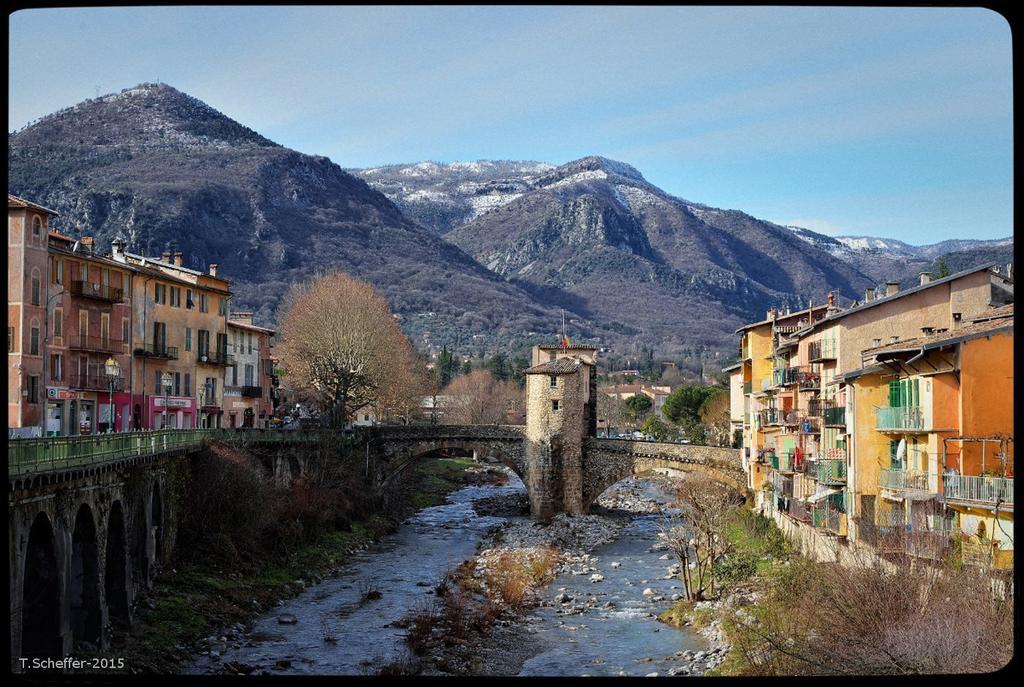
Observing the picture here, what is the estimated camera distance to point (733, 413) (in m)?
65.7

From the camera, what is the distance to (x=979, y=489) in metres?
21.4

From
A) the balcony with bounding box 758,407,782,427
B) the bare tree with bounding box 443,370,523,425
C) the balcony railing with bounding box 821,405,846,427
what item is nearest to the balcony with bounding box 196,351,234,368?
the balcony with bounding box 758,407,782,427

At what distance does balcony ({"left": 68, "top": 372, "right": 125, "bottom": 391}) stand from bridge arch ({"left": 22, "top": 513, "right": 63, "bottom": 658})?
2143 centimetres

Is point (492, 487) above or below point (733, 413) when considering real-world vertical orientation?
below

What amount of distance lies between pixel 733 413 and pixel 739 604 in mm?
35972

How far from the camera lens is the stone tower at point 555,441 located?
57.0m

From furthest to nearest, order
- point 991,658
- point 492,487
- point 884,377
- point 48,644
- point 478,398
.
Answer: point 478,398 < point 492,487 < point 884,377 < point 48,644 < point 991,658

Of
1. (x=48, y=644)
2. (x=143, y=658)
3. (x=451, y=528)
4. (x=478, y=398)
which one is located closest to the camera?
(x=48, y=644)

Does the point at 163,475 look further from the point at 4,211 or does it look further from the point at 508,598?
the point at 4,211

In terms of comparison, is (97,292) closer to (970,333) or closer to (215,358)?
(215,358)

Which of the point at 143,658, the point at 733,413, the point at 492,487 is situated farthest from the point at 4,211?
the point at 492,487

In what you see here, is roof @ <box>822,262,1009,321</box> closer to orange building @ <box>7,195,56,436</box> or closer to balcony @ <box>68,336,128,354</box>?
orange building @ <box>7,195,56,436</box>

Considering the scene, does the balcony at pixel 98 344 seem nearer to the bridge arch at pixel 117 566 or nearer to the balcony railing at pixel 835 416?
the bridge arch at pixel 117 566

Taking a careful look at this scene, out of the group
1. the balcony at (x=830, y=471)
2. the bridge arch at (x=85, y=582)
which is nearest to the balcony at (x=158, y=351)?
the bridge arch at (x=85, y=582)
